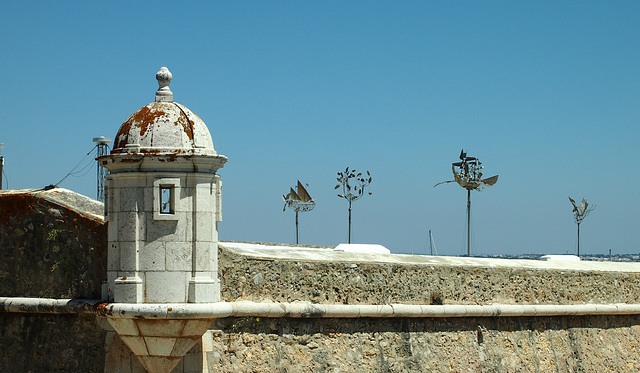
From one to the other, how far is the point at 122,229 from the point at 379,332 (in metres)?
3.87

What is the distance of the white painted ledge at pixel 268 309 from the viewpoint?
9.50m

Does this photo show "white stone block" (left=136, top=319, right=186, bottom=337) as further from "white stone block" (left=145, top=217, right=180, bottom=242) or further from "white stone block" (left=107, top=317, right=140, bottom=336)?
"white stone block" (left=145, top=217, right=180, bottom=242)

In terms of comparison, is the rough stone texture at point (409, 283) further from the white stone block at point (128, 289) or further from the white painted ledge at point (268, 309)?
the white stone block at point (128, 289)

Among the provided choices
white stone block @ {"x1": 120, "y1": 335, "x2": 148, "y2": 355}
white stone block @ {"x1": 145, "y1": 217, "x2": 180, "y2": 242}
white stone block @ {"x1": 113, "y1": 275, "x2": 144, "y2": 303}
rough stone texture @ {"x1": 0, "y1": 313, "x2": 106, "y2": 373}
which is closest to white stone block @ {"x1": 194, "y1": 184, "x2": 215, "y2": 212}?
white stone block @ {"x1": 145, "y1": 217, "x2": 180, "y2": 242}

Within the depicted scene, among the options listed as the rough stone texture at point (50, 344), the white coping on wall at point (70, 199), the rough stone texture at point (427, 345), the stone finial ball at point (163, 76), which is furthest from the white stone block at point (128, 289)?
the stone finial ball at point (163, 76)

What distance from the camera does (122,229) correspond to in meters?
9.73

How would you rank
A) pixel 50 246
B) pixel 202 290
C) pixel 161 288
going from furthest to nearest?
pixel 50 246, pixel 202 290, pixel 161 288

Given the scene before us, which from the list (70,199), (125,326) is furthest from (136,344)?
(70,199)

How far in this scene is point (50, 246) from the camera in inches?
417

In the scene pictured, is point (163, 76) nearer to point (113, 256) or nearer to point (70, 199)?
point (70, 199)

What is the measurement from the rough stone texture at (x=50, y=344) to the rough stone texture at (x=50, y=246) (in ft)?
0.95

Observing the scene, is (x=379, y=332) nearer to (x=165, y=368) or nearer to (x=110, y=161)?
(x=165, y=368)

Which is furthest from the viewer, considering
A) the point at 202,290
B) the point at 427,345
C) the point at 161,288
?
the point at 427,345

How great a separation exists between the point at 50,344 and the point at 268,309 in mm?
2385
